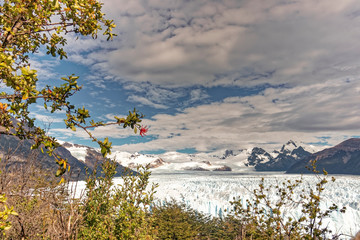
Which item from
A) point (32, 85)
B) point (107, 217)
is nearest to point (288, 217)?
point (107, 217)

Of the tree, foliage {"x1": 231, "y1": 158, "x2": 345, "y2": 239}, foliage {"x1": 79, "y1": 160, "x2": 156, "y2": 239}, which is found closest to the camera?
the tree

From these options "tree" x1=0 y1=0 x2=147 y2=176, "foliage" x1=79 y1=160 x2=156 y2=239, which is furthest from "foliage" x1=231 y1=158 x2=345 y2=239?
"tree" x1=0 y1=0 x2=147 y2=176

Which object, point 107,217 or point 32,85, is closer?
point 32,85

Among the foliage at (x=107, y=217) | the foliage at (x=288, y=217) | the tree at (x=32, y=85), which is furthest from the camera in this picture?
the foliage at (x=288, y=217)

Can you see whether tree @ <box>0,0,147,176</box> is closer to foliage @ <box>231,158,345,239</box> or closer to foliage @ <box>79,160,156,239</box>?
foliage @ <box>79,160,156,239</box>

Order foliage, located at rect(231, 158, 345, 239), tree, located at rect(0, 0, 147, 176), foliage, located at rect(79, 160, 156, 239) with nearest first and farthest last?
tree, located at rect(0, 0, 147, 176) → foliage, located at rect(79, 160, 156, 239) → foliage, located at rect(231, 158, 345, 239)

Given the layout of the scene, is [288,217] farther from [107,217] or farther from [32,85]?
[32,85]

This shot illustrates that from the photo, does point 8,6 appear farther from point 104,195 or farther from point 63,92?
point 104,195

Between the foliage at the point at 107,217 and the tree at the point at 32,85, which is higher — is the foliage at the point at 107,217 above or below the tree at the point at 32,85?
below

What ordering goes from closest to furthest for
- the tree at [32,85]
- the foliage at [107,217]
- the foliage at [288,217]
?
1. the tree at [32,85]
2. the foliage at [107,217]
3. the foliage at [288,217]

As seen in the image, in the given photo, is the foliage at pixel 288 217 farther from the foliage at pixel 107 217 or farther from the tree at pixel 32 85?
the tree at pixel 32 85

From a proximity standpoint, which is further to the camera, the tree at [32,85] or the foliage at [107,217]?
the foliage at [107,217]

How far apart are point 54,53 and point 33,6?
1.20m

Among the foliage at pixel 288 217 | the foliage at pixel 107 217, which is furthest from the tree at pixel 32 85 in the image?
the foliage at pixel 288 217
